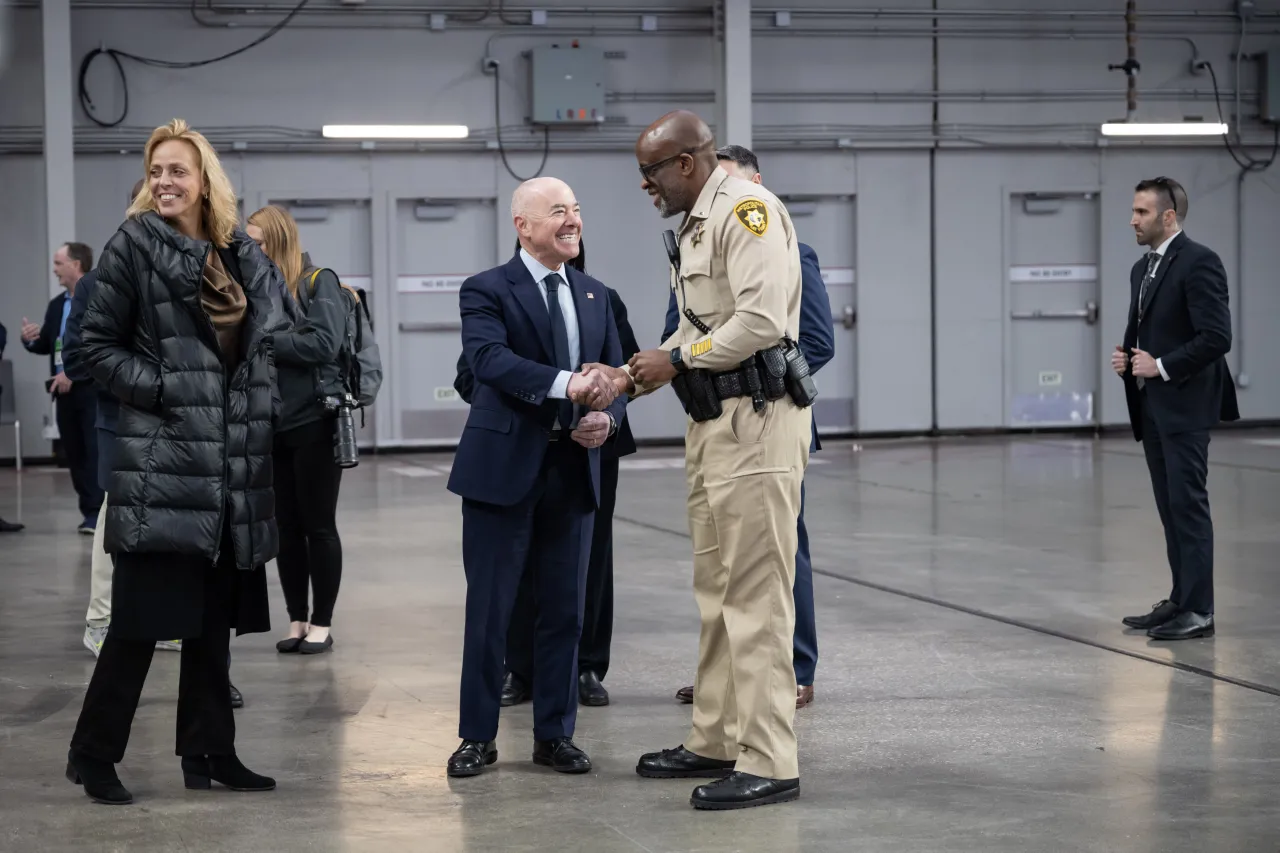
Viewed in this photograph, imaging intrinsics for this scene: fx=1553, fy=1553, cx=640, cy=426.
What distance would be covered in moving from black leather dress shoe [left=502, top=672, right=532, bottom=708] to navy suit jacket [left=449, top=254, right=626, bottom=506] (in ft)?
3.57

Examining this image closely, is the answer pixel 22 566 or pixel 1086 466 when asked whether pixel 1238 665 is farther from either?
pixel 1086 466

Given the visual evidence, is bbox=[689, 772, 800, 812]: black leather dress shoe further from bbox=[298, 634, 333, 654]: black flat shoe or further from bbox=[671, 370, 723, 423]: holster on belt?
bbox=[298, 634, 333, 654]: black flat shoe

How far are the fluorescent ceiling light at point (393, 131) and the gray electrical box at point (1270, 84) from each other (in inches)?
329

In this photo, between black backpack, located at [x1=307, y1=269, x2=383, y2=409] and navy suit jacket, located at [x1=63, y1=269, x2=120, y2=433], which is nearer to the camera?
black backpack, located at [x1=307, y1=269, x2=383, y2=409]

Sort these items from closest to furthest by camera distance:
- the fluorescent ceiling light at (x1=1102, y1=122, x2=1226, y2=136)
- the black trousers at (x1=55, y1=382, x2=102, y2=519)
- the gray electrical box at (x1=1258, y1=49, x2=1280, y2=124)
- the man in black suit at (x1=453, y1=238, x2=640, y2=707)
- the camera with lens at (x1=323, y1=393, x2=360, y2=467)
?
1. the man in black suit at (x1=453, y1=238, x2=640, y2=707)
2. the camera with lens at (x1=323, y1=393, x2=360, y2=467)
3. the black trousers at (x1=55, y1=382, x2=102, y2=519)
4. the fluorescent ceiling light at (x1=1102, y1=122, x2=1226, y2=136)
5. the gray electrical box at (x1=1258, y1=49, x2=1280, y2=124)

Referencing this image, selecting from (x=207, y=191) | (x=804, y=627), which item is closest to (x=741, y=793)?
(x=804, y=627)

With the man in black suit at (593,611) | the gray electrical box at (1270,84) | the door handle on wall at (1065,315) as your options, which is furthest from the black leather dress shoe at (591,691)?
the gray electrical box at (1270,84)

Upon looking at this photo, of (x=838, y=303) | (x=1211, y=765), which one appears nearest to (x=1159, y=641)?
(x=1211, y=765)

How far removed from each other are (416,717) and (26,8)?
Result: 37.4ft

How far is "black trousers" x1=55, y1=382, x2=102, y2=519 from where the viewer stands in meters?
9.41

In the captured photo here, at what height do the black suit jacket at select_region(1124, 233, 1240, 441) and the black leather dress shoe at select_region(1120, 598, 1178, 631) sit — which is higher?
the black suit jacket at select_region(1124, 233, 1240, 441)

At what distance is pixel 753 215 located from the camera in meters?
3.99

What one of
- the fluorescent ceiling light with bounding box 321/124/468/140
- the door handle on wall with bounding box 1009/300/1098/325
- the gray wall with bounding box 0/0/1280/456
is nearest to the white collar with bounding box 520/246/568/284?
the fluorescent ceiling light with bounding box 321/124/468/140

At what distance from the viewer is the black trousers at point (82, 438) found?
941 cm
